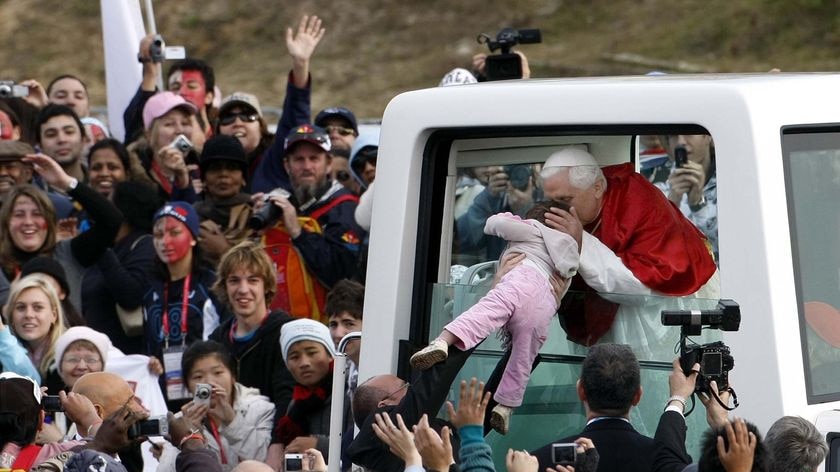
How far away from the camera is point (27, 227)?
8.41 metres

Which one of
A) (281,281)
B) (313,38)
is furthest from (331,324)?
(313,38)

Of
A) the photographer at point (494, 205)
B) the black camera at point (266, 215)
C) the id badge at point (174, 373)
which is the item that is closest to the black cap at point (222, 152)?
the black camera at point (266, 215)

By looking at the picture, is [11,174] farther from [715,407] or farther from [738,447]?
[738,447]

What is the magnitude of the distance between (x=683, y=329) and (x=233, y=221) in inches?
211

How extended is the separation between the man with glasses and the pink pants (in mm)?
5637

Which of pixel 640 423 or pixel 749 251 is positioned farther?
pixel 640 423

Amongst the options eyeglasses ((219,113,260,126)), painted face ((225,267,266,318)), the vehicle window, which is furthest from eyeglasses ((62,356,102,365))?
the vehicle window

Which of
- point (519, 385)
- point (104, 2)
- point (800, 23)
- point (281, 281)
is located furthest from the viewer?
point (800, 23)

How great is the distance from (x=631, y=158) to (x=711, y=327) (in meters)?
1.27

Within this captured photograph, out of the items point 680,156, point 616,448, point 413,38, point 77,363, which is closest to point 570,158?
point 616,448

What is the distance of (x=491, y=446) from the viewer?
14.0ft

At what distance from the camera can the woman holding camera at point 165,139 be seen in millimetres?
9312

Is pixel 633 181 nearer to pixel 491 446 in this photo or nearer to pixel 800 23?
pixel 491 446

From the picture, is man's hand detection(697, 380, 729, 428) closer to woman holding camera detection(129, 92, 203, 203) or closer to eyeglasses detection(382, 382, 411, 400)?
eyeglasses detection(382, 382, 411, 400)
